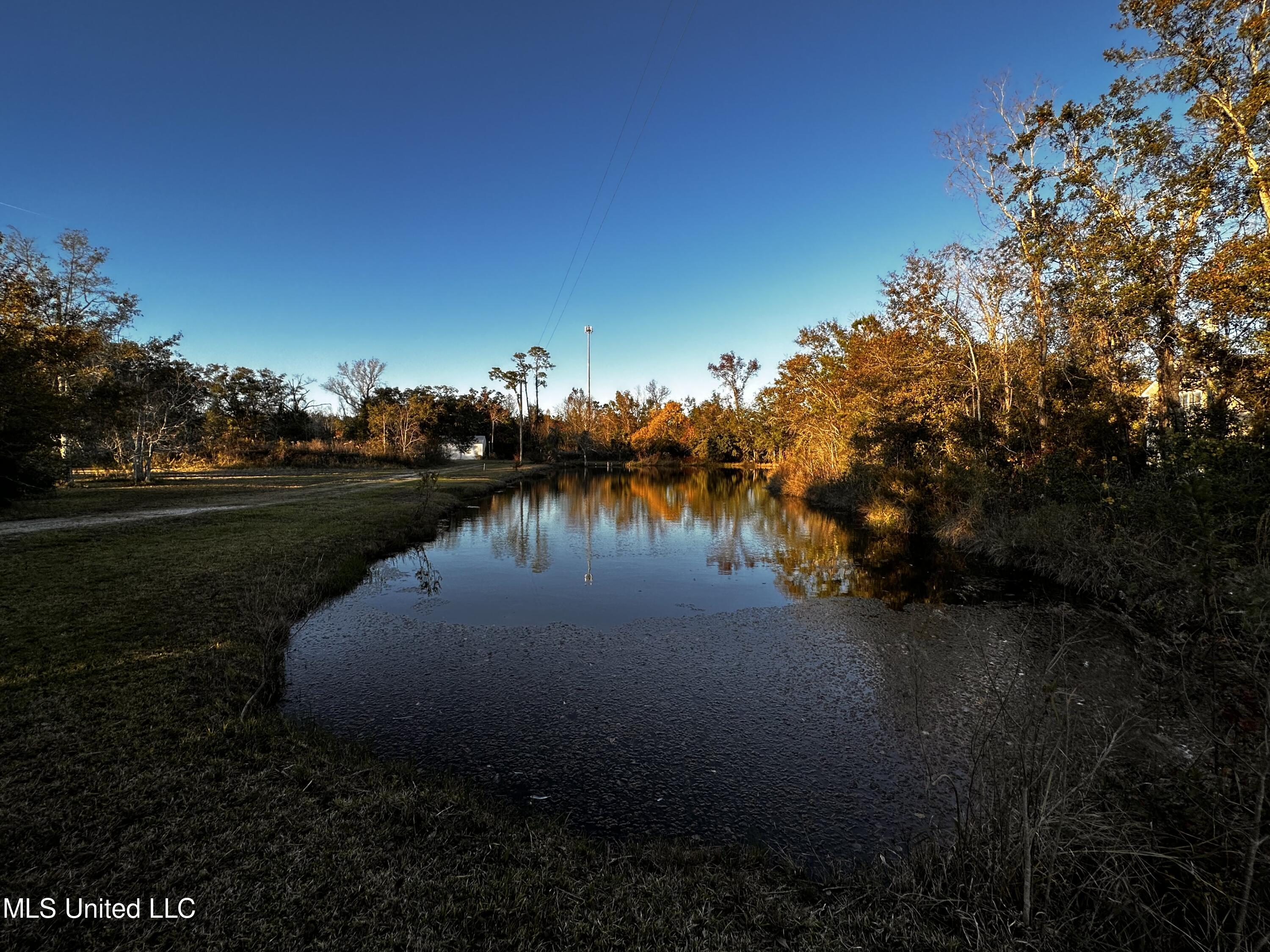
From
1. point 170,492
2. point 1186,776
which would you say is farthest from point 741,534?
point 170,492

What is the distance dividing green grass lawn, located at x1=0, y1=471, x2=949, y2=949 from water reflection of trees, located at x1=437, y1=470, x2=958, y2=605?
23.8ft

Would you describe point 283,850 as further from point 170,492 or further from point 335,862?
point 170,492

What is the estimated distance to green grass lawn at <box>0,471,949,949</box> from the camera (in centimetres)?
242

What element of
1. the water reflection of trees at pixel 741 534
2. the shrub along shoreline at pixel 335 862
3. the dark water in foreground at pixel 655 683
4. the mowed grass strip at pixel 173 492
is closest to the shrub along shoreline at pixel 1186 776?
the shrub along shoreline at pixel 335 862

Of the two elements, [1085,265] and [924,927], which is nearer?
[924,927]

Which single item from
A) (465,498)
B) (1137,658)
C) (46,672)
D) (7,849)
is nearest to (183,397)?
(465,498)

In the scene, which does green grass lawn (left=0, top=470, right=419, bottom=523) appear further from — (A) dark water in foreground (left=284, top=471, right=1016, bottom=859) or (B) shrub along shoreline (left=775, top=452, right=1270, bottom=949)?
(B) shrub along shoreline (left=775, top=452, right=1270, bottom=949)

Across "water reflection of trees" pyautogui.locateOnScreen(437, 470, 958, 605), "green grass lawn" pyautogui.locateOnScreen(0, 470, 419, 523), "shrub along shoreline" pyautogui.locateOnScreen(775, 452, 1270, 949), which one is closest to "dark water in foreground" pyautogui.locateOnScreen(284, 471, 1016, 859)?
"water reflection of trees" pyautogui.locateOnScreen(437, 470, 958, 605)

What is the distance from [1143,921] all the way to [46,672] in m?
7.59

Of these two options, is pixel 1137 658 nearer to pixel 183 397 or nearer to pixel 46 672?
pixel 46 672

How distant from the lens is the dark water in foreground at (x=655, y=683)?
3953 millimetres

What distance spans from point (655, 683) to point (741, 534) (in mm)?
10995

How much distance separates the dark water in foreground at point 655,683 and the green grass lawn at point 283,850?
555 millimetres

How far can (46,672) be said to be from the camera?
186 inches
